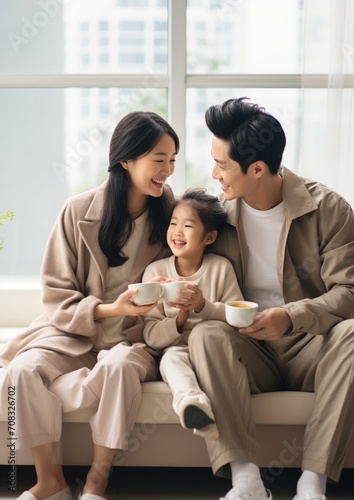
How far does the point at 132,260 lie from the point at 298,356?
26.1 inches

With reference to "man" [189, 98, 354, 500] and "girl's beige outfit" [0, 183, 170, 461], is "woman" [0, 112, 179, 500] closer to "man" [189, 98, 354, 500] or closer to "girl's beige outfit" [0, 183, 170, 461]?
"girl's beige outfit" [0, 183, 170, 461]

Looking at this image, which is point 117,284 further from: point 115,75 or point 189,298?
point 115,75

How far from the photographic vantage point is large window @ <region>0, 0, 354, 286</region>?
11.3 ft

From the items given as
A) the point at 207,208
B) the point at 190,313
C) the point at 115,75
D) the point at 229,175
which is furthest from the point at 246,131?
the point at 115,75

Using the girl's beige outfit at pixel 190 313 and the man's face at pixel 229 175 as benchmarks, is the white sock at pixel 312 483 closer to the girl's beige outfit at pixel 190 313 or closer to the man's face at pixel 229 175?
the girl's beige outfit at pixel 190 313

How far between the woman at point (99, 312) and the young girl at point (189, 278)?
0.08 m

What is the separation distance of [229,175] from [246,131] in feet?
0.52

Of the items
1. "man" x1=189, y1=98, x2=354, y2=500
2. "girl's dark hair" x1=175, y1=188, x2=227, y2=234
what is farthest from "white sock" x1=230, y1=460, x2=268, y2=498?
"girl's dark hair" x1=175, y1=188, x2=227, y2=234

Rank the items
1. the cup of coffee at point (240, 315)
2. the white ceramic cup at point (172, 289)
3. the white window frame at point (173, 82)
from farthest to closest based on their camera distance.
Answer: the white window frame at point (173, 82)
the white ceramic cup at point (172, 289)
the cup of coffee at point (240, 315)

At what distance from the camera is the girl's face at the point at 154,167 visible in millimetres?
2480

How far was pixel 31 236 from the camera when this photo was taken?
3.57 m

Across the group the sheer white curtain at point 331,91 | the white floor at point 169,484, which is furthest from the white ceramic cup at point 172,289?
the sheer white curtain at point 331,91

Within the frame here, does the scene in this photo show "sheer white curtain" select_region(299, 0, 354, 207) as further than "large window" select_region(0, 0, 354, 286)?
No

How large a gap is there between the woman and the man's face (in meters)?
0.18
